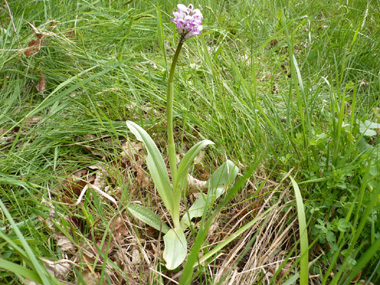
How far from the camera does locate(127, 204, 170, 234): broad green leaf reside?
1.19m

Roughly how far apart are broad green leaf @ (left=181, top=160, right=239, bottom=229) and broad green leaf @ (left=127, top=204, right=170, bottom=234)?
0.31 feet

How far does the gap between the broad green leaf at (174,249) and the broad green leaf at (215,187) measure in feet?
0.26

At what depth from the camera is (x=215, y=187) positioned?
133 centimetres

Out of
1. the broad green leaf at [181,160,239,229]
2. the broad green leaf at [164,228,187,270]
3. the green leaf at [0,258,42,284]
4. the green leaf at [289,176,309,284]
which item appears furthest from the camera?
the broad green leaf at [181,160,239,229]

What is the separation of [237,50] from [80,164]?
1.56 m

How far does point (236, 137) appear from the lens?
5.39 ft

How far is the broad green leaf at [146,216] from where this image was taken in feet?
3.92

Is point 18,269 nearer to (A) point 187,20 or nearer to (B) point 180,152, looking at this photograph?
(A) point 187,20

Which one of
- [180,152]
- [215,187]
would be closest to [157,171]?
[215,187]

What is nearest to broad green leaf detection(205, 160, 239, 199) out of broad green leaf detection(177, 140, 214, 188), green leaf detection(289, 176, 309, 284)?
broad green leaf detection(177, 140, 214, 188)

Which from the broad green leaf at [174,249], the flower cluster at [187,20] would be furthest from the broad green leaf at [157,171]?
the flower cluster at [187,20]

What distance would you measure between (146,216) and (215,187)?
31 cm

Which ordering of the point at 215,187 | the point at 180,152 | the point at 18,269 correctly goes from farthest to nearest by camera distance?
1. the point at 180,152
2. the point at 215,187
3. the point at 18,269

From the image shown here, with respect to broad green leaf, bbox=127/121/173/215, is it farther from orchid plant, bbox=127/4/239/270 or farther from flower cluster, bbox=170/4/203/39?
flower cluster, bbox=170/4/203/39
